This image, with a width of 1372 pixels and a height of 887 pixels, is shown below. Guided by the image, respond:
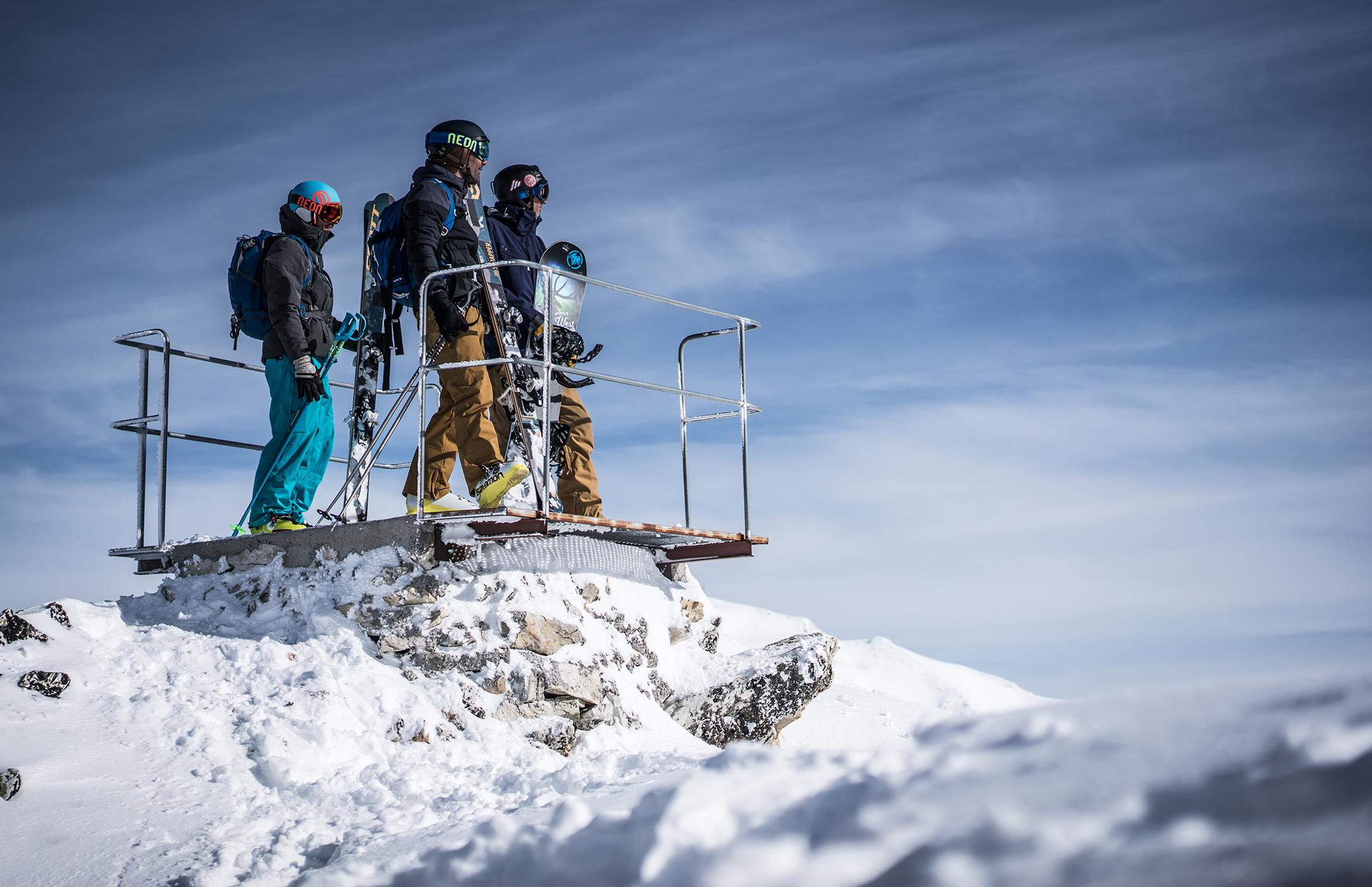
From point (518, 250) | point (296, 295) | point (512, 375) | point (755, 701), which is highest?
point (518, 250)

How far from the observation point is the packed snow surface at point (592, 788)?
8.23 ft

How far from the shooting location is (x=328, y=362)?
7.84 metres

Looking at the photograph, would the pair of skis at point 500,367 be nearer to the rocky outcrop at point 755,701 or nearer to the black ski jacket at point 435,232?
the black ski jacket at point 435,232

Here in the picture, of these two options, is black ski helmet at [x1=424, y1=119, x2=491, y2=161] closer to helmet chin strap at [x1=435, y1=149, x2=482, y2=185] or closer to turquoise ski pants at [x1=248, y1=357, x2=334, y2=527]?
helmet chin strap at [x1=435, y1=149, x2=482, y2=185]

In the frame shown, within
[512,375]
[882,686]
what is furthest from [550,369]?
[882,686]

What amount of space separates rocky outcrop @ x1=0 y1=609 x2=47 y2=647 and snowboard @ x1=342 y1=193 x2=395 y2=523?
2162 millimetres

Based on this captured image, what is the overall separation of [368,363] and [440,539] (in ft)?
6.22

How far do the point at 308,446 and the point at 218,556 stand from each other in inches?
38.2

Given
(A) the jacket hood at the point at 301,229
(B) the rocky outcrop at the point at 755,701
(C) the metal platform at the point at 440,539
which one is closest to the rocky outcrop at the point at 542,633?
(C) the metal platform at the point at 440,539

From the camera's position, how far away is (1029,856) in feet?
8.37

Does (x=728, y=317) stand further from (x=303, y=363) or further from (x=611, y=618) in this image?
(x=303, y=363)

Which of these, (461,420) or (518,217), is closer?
(461,420)

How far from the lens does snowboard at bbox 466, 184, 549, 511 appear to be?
23.9ft

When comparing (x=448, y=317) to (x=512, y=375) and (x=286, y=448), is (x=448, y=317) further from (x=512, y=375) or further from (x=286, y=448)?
(x=286, y=448)
